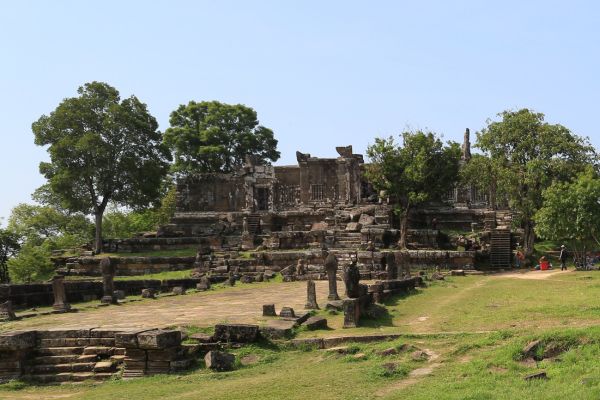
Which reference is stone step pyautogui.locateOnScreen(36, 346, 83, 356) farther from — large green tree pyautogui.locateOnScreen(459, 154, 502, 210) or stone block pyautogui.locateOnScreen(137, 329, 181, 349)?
large green tree pyautogui.locateOnScreen(459, 154, 502, 210)

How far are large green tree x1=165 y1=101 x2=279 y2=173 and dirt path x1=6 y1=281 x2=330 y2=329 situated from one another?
3277 cm

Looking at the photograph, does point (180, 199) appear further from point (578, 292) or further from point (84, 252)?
point (578, 292)

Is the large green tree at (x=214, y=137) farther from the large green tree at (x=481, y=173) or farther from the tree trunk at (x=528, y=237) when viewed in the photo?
the tree trunk at (x=528, y=237)

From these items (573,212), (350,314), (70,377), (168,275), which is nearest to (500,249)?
(573,212)

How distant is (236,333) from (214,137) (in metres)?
44.0

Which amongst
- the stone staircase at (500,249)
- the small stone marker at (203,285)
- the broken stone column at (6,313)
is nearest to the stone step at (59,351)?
the broken stone column at (6,313)

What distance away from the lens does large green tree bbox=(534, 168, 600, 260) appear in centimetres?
2697

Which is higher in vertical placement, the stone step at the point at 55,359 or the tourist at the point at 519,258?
the tourist at the point at 519,258

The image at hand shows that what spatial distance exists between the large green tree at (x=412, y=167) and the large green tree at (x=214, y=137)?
1982 cm

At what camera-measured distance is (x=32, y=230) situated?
5956 centimetres

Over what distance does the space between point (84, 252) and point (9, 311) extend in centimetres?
2130

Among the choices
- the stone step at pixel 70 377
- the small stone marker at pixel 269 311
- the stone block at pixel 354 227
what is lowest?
the stone step at pixel 70 377

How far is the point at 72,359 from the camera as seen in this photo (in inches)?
500

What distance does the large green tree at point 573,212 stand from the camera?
88.5ft
